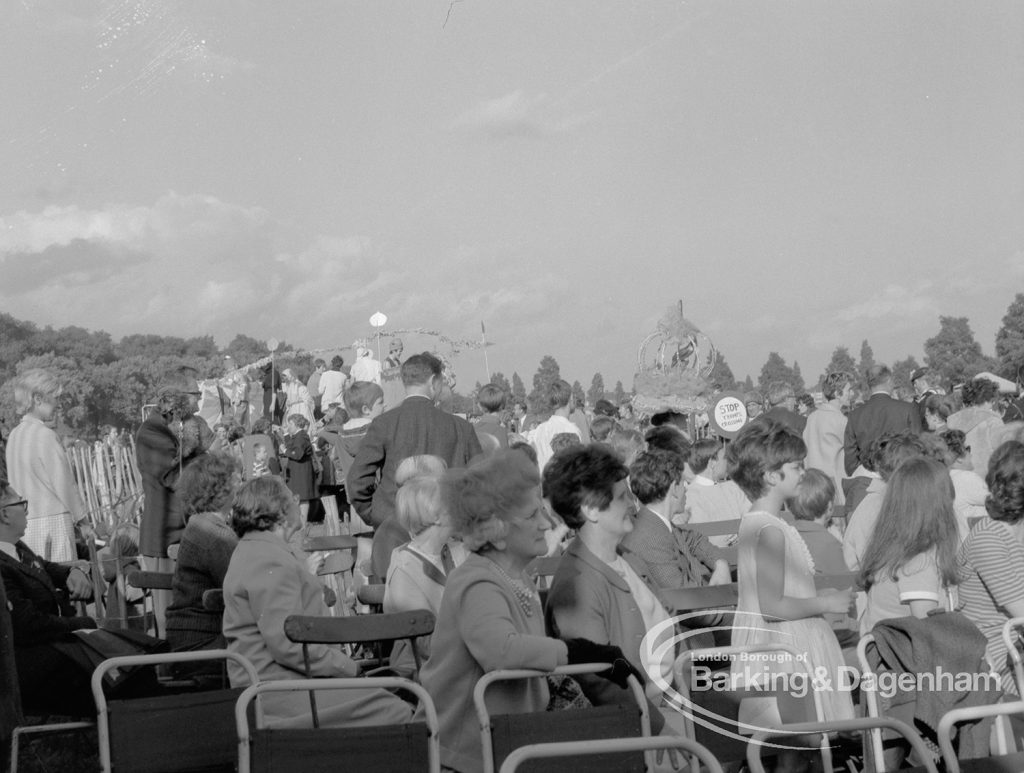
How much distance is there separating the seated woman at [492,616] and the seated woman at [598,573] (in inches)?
9.9

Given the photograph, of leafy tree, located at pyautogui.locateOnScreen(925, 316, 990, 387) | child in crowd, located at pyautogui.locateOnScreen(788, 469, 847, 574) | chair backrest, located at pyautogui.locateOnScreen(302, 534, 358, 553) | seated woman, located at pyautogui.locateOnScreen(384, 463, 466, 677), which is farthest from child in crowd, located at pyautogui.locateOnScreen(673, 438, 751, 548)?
leafy tree, located at pyautogui.locateOnScreen(925, 316, 990, 387)

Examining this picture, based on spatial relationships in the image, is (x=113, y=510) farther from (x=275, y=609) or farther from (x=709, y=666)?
(x=709, y=666)

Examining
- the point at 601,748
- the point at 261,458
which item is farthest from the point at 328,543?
the point at 261,458

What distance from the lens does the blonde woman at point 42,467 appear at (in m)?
7.38

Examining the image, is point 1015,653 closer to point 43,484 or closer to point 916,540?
point 916,540

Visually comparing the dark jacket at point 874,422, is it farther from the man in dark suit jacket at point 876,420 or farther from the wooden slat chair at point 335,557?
the wooden slat chair at point 335,557

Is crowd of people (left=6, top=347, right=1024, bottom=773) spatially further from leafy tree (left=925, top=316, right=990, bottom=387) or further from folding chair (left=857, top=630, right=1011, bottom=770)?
leafy tree (left=925, top=316, right=990, bottom=387)

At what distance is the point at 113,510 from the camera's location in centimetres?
1355

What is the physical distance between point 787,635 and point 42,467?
494 centimetres

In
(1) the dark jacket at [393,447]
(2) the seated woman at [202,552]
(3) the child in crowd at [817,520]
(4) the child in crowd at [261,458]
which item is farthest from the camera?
(4) the child in crowd at [261,458]

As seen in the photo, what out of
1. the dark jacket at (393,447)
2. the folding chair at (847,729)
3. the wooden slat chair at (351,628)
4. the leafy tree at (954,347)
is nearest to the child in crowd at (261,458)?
the dark jacket at (393,447)

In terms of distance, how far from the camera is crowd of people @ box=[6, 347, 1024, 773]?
370cm

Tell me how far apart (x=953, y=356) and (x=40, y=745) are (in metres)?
60.8

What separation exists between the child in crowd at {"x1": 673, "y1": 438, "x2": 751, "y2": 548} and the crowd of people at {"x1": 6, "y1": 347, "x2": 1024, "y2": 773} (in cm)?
2
